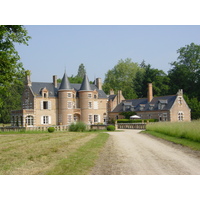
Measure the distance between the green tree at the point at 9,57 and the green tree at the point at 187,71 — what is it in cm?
4877

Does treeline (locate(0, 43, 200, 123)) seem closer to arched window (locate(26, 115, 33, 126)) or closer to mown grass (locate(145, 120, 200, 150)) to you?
arched window (locate(26, 115, 33, 126))

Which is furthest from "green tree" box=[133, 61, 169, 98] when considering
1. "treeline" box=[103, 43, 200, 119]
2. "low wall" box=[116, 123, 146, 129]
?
"low wall" box=[116, 123, 146, 129]

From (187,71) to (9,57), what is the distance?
51853mm

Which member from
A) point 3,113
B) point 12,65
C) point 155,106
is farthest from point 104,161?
point 3,113

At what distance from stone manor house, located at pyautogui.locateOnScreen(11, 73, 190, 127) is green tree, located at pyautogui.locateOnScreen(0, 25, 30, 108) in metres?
28.2

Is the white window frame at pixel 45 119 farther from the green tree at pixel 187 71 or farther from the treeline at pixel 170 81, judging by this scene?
the green tree at pixel 187 71

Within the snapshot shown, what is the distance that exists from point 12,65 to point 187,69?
5345cm

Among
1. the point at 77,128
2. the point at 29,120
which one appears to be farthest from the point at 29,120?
the point at 77,128

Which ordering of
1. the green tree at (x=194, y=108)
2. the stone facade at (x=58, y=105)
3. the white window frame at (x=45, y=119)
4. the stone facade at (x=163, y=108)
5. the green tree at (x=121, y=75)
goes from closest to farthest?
the stone facade at (x=163, y=108)
the stone facade at (x=58, y=105)
the white window frame at (x=45, y=119)
the green tree at (x=194, y=108)
the green tree at (x=121, y=75)

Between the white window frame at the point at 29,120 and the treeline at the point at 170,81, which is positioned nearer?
the white window frame at the point at 29,120

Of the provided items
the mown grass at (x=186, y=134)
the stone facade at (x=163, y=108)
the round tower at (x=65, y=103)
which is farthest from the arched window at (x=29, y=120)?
the mown grass at (x=186, y=134)

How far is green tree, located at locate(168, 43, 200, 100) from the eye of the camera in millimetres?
59875

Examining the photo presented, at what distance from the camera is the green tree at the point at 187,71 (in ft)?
196
